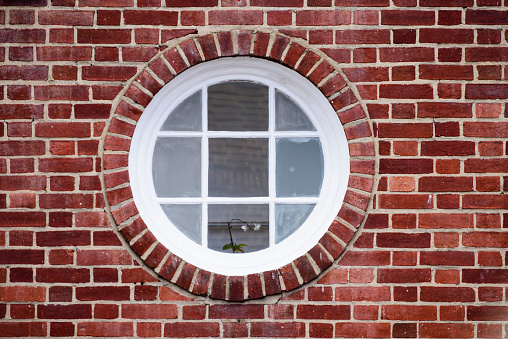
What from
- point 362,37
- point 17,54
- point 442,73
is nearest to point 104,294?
point 17,54

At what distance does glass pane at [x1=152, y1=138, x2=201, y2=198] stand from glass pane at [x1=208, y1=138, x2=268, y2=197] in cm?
8

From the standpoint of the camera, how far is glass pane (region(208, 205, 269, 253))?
9.18 feet

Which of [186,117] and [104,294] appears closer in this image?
[104,294]

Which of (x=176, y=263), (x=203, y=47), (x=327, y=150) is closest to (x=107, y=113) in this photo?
(x=203, y=47)

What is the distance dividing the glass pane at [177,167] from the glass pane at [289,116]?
1.50ft

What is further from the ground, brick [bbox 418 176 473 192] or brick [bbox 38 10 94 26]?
brick [bbox 38 10 94 26]

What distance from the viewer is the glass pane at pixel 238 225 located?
110 inches

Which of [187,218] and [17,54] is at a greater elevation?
[17,54]

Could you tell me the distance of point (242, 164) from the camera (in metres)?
2.79

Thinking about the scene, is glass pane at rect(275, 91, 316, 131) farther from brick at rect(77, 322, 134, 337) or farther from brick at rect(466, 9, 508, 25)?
brick at rect(77, 322, 134, 337)

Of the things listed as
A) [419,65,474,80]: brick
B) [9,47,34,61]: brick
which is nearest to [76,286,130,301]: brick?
[9,47,34,61]: brick

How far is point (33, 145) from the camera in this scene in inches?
105

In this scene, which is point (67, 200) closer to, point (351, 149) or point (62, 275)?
point (62, 275)

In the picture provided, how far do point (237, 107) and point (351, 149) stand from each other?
655 millimetres
